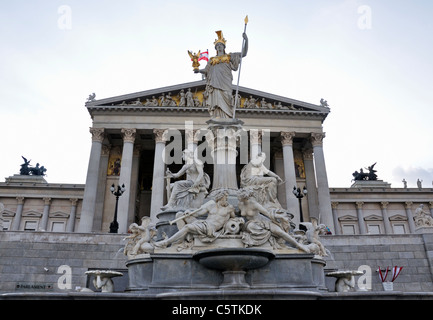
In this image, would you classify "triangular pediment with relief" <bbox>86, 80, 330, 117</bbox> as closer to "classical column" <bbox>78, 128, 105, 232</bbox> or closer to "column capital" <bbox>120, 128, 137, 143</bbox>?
"column capital" <bbox>120, 128, 137, 143</bbox>

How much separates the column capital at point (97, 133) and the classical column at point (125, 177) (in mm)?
2166

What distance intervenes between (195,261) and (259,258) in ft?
4.84

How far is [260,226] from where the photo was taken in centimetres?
888

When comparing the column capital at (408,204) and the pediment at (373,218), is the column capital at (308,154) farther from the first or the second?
the column capital at (408,204)

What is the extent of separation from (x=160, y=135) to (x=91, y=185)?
880cm

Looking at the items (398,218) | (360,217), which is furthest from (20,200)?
(398,218)

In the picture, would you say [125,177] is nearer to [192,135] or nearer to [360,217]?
[192,135]

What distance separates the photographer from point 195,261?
8.29 metres

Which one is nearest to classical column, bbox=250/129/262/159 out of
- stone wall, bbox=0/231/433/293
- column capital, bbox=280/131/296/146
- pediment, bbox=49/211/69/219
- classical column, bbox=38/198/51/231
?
column capital, bbox=280/131/296/146

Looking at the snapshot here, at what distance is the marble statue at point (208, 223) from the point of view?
28.2 feet

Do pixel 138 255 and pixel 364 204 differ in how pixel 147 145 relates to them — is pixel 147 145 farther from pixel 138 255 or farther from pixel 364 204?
pixel 138 255

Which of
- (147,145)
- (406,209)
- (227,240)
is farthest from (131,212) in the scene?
(406,209)

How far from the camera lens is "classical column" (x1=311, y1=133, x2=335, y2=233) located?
3684cm

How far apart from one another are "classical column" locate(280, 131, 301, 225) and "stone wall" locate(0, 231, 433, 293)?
13626mm
